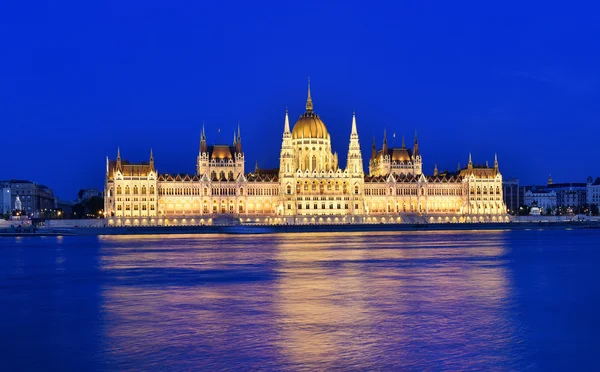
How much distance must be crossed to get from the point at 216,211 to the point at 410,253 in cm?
8123

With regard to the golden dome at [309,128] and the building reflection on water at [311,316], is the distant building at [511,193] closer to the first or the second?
the golden dome at [309,128]

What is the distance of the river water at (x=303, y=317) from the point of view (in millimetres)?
18891

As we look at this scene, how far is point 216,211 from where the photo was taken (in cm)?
13512

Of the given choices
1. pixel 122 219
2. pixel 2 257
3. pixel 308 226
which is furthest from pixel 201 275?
pixel 122 219

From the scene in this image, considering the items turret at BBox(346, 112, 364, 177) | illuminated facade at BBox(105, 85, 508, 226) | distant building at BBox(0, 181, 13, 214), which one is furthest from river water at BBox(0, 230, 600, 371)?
→ distant building at BBox(0, 181, 13, 214)

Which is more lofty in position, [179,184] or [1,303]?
[179,184]

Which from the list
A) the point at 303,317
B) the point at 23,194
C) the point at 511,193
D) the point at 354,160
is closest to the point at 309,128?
the point at 354,160

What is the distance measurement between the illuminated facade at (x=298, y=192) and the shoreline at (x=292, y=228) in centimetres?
901

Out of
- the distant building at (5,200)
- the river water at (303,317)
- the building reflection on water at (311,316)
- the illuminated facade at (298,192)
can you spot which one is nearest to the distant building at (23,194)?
the distant building at (5,200)

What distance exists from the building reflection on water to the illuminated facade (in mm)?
87065

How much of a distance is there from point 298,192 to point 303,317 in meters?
110

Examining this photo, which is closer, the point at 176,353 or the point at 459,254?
the point at 176,353

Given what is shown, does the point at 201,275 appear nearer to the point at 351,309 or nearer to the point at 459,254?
the point at 351,309

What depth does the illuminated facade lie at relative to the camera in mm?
131375
